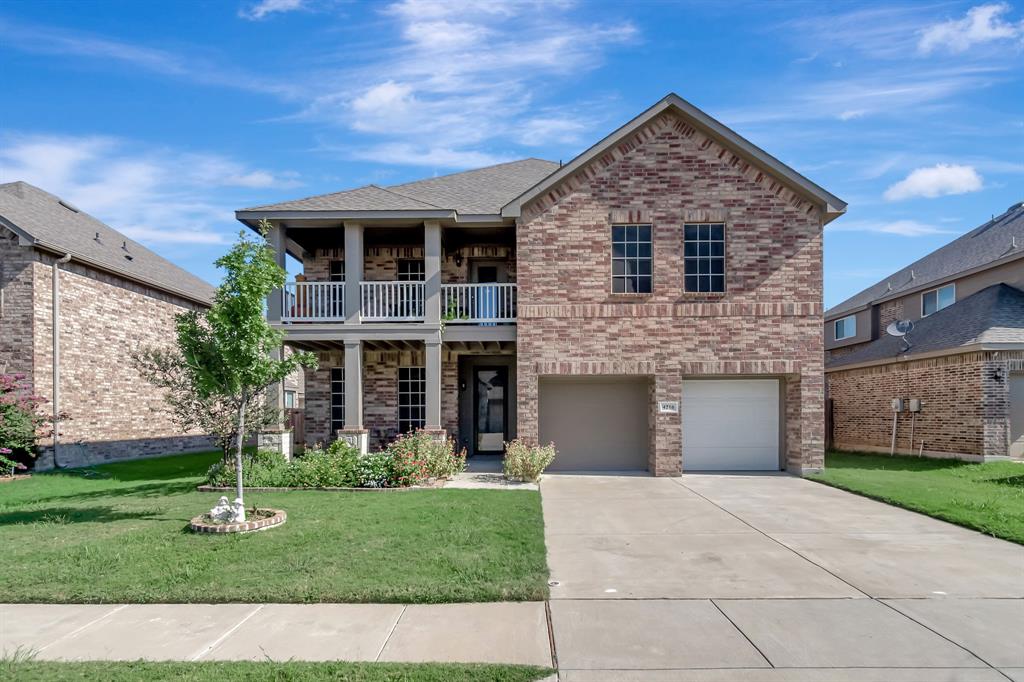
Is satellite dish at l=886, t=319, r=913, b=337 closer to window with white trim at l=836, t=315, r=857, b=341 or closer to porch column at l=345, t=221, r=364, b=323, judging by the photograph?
window with white trim at l=836, t=315, r=857, b=341

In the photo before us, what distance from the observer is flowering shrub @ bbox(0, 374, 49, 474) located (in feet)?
44.7

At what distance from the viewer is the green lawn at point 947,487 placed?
29.4ft

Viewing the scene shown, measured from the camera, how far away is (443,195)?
15703 mm

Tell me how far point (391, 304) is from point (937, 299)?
61.4 ft

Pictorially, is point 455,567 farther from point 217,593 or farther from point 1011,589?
point 1011,589

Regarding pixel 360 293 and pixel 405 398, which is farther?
pixel 405 398

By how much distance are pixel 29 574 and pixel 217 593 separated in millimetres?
2276

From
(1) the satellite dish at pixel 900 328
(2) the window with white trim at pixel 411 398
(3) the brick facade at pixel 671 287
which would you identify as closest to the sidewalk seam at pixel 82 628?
(3) the brick facade at pixel 671 287

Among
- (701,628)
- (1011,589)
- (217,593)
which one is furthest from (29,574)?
(1011,589)

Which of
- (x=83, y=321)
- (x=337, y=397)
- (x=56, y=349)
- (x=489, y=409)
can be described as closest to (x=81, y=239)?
(x=83, y=321)

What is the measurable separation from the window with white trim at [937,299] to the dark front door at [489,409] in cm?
1526

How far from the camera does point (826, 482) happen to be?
1265 cm

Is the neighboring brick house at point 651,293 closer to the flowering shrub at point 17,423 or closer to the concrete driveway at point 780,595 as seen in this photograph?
the concrete driveway at point 780,595

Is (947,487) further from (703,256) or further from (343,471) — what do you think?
(343,471)
